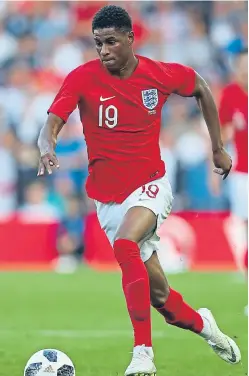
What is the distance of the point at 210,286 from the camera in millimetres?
12562

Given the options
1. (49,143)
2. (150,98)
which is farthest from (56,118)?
(150,98)

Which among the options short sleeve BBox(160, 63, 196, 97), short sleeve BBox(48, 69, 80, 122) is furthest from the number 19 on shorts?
short sleeve BBox(160, 63, 196, 97)

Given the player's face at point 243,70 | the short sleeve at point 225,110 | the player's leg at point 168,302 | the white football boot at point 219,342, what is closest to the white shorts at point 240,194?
the short sleeve at point 225,110

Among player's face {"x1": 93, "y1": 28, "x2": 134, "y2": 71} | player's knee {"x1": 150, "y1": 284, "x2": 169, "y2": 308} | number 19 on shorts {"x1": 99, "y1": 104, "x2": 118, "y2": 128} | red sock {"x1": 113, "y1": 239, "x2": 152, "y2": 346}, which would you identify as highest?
player's face {"x1": 93, "y1": 28, "x2": 134, "y2": 71}

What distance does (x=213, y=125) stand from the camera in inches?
261

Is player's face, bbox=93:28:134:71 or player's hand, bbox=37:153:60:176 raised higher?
player's face, bbox=93:28:134:71

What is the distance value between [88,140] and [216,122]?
0.92 m

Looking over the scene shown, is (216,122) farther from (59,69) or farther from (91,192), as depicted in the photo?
(59,69)

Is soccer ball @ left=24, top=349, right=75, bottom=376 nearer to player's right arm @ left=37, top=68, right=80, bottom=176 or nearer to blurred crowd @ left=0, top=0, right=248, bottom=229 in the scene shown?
player's right arm @ left=37, top=68, right=80, bottom=176

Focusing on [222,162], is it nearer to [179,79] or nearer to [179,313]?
[179,79]

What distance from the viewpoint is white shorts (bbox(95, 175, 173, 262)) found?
6.11m

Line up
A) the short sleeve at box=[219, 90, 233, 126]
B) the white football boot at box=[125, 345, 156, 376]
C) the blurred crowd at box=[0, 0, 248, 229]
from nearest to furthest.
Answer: the white football boot at box=[125, 345, 156, 376] → the short sleeve at box=[219, 90, 233, 126] → the blurred crowd at box=[0, 0, 248, 229]

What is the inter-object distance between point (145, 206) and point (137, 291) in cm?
60

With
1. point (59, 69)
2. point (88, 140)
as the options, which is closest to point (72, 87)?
point (88, 140)
